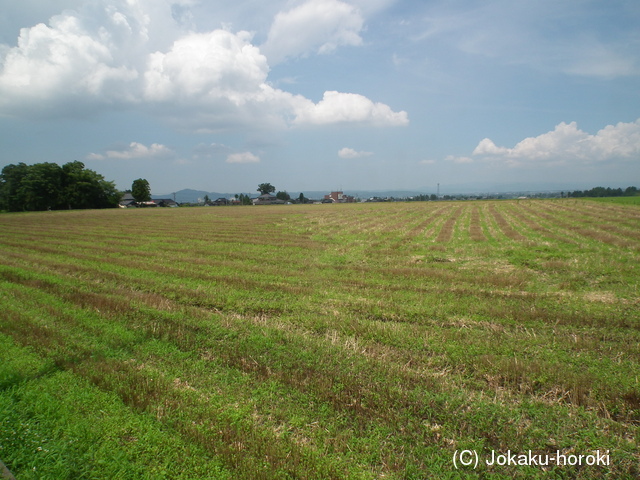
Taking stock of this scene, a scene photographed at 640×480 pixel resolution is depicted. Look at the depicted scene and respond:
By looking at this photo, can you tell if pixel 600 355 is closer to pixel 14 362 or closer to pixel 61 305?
pixel 14 362

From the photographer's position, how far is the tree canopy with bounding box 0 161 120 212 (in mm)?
69500

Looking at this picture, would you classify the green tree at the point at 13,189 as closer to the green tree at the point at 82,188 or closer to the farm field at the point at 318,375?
the green tree at the point at 82,188

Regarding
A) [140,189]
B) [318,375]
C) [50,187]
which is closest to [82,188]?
[50,187]

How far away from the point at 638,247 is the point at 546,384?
550 inches

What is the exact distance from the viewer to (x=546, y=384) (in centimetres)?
434

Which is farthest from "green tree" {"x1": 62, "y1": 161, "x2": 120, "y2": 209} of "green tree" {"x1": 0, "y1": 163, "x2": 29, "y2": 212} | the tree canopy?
"green tree" {"x1": 0, "y1": 163, "x2": 29, "y2": 212}

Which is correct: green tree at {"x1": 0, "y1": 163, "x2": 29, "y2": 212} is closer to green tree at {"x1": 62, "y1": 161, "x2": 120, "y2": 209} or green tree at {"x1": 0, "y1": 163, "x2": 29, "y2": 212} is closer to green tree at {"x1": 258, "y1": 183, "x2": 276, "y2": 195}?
green tree at {"x1": 62, "y1": 161, "x2": 120, "y2": 209}

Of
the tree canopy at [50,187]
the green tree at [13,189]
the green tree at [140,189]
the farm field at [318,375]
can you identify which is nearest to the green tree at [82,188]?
the tree canopy at [50,187]

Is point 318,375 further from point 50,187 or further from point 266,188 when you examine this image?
point 266,188

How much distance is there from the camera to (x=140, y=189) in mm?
107250

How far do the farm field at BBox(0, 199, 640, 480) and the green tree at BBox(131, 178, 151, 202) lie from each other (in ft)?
366

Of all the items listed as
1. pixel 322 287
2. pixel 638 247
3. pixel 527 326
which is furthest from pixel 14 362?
pixel 638 247

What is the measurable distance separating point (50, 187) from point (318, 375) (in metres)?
90.5

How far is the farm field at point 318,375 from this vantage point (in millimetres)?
3260
